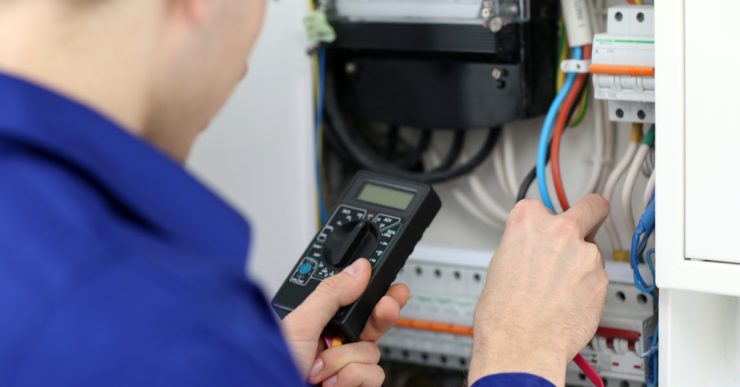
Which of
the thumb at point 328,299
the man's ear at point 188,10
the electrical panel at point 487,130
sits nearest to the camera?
the man's ear at point 188,10

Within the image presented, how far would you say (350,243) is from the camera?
40.9 inches

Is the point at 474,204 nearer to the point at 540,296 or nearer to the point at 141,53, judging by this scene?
the point at 540,296

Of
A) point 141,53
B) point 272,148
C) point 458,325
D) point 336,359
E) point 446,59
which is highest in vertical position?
point 141,53

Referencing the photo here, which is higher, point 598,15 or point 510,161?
point 598,15

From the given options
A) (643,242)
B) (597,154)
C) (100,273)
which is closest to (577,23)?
(597,154)

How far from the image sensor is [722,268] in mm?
896

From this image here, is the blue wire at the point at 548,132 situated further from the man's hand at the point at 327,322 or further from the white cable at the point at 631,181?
the man's hand at the point at 327,322

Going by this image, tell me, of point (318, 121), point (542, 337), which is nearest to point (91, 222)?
point (542, 337)

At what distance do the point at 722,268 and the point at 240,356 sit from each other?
1.69ft

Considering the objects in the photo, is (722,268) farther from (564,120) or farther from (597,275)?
(564,120)

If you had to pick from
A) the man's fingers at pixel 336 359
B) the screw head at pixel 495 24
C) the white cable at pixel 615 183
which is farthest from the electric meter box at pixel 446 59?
the man's fingers at pixel 336 359

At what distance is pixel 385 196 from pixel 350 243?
0.23 ft

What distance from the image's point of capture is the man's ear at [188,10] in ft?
2.01

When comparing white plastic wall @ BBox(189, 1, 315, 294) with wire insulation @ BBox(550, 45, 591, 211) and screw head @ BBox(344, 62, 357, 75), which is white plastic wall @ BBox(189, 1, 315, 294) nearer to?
screw head @ BBox(344, 62, 357, 75)
